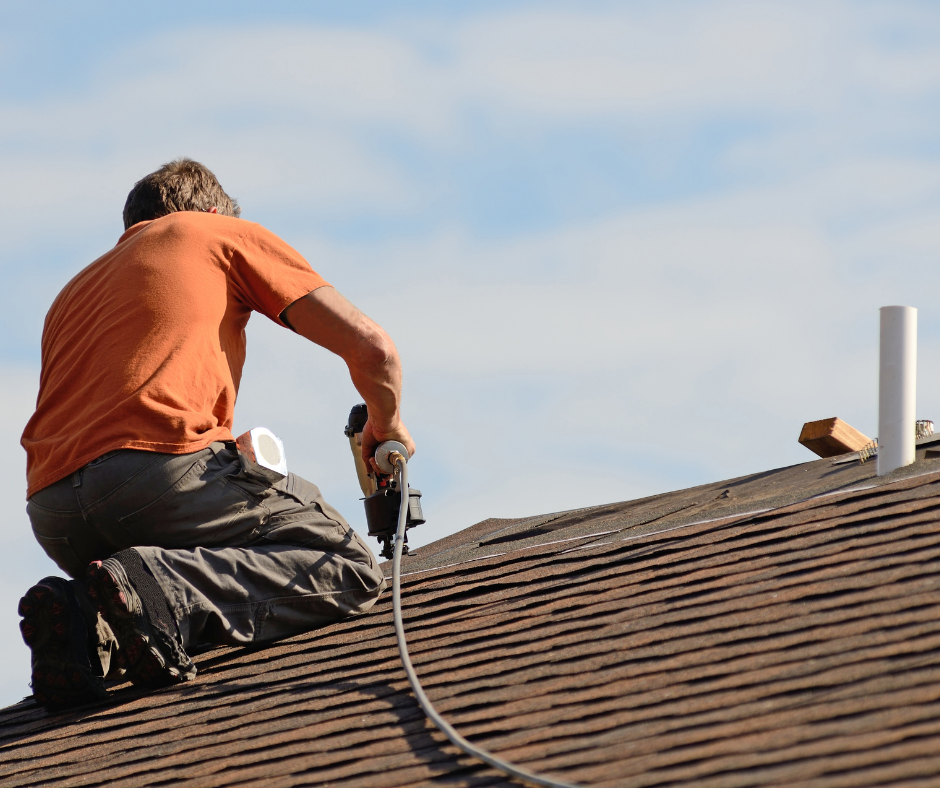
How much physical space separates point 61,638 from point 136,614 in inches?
11.8

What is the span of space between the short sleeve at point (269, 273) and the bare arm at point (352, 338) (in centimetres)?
4

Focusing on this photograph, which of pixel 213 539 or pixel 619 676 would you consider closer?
pixel 619 676

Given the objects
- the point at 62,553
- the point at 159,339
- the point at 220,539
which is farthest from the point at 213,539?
the point at 159,339

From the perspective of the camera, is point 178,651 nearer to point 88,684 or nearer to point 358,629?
point 88,684

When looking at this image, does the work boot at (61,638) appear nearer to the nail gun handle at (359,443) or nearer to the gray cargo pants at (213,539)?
the gray cargo pants at (213,539)

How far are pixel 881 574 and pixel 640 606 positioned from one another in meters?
0.65

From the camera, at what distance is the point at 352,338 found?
3701mm

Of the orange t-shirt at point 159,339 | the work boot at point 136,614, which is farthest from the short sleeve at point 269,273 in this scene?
the work boot at point 136,614

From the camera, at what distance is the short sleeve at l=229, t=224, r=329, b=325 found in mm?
3627

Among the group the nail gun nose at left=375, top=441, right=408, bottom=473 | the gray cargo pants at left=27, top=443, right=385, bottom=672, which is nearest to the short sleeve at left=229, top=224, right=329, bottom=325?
the gray cargo pants at left=27, top=443, right=385, bottom=672

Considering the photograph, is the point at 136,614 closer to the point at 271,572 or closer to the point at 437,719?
the point at 271,572

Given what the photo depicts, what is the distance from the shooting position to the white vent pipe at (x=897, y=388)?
397 centimetres

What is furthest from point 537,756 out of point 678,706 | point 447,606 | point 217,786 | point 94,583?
point 94,583

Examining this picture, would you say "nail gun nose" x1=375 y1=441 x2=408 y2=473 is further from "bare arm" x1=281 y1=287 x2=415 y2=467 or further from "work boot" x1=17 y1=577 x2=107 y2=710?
"work boot" x1=17 y1=577 x2=107 y2=710
